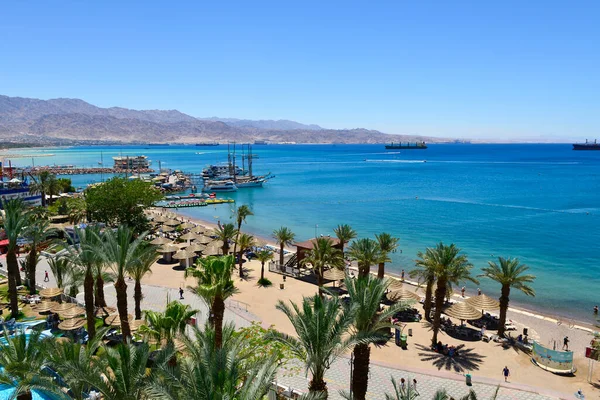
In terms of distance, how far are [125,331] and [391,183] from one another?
100086 mm

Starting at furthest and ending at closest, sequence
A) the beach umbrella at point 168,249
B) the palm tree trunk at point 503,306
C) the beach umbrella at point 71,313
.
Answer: the beach umbrella at point 168,249
the palm tree trunk at point 503,306
the beach umbrella at point 71,313

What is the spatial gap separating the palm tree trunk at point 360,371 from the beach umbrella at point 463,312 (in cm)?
1106

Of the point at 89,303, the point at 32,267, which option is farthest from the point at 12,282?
the point at 89,303

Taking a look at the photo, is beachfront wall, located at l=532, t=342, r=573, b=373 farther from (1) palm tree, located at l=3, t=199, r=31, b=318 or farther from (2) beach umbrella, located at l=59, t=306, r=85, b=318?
(1) palm tree, located at l=3, t=199, r=31, b=318

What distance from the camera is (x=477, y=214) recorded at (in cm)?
6531

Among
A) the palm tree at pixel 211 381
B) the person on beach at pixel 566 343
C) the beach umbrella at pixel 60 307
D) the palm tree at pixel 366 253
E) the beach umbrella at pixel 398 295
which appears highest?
the palm tree at pixel 211 381

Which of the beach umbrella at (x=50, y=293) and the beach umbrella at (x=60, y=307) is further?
the beach umbrella at (x=50, y=293)

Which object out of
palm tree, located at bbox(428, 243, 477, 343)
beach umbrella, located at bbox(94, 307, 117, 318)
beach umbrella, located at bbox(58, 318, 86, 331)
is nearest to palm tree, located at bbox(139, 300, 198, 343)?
beach umbrella, located at bbox(58, 318, 86, 331)

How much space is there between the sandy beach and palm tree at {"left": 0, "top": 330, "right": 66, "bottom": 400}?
37.6 ft

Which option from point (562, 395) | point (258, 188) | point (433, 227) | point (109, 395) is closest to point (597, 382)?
point (562, 395)

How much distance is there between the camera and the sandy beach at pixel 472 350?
19.0 metres

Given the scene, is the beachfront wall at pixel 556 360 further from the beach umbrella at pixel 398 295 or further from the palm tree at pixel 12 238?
A: the palm tree at pixel 12 238

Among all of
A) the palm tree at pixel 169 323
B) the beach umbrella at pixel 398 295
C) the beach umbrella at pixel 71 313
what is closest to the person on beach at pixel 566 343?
the beach umbrella at pixel 398 295

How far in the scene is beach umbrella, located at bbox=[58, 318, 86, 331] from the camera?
65.0 feet
